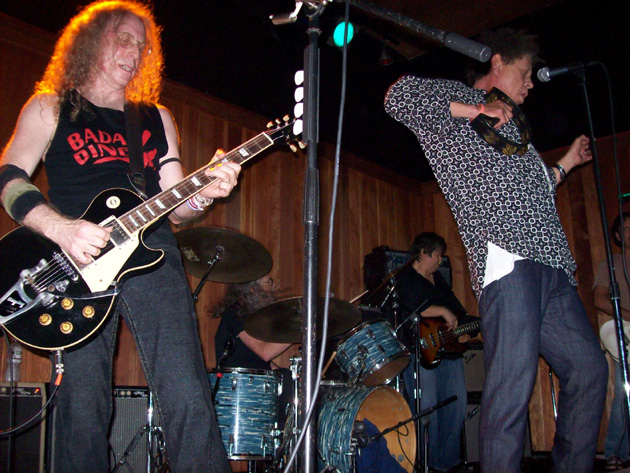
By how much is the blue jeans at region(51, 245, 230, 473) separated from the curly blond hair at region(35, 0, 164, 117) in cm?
76

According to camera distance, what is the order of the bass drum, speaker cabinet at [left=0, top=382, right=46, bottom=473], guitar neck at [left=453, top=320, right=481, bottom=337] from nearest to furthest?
speaker cabinet at [left=0, top=382, right=46, bottom=473], the bass drum, guitar neck at [left=453, top=320, right=481, bottom=337]

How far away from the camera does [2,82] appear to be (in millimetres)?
3887

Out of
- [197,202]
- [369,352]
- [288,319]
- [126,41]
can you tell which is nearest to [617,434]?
[369,352]

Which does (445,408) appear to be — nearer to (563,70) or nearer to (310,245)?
(563,70)

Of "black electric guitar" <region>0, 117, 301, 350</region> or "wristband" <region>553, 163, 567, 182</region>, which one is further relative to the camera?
"wristband" <region>553, 163, 567, 182</region>

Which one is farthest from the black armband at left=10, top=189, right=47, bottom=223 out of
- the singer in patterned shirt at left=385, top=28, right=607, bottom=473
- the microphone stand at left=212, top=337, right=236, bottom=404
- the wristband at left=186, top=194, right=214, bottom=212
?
the microphone stand at left=212, top=337, right=236, bottom=404

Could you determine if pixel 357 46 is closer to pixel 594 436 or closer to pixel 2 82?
pixel 2 82

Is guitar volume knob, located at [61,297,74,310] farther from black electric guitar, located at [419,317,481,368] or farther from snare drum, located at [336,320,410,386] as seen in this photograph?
black electric guitar, located at [419,317,481,368]

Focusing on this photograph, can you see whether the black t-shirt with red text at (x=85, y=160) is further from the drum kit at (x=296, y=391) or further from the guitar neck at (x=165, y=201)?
the drum kit at (x=296, y=391)

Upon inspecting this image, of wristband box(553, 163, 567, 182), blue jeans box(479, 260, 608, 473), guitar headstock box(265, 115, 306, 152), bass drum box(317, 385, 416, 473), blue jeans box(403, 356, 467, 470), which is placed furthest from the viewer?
blue jeans box(403, 356, 467, 470)

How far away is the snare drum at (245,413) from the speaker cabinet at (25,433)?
1.04 m

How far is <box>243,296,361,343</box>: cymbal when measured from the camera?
11.1ft

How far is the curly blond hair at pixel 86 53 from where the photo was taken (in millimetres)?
1946

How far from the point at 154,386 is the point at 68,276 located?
467mm
